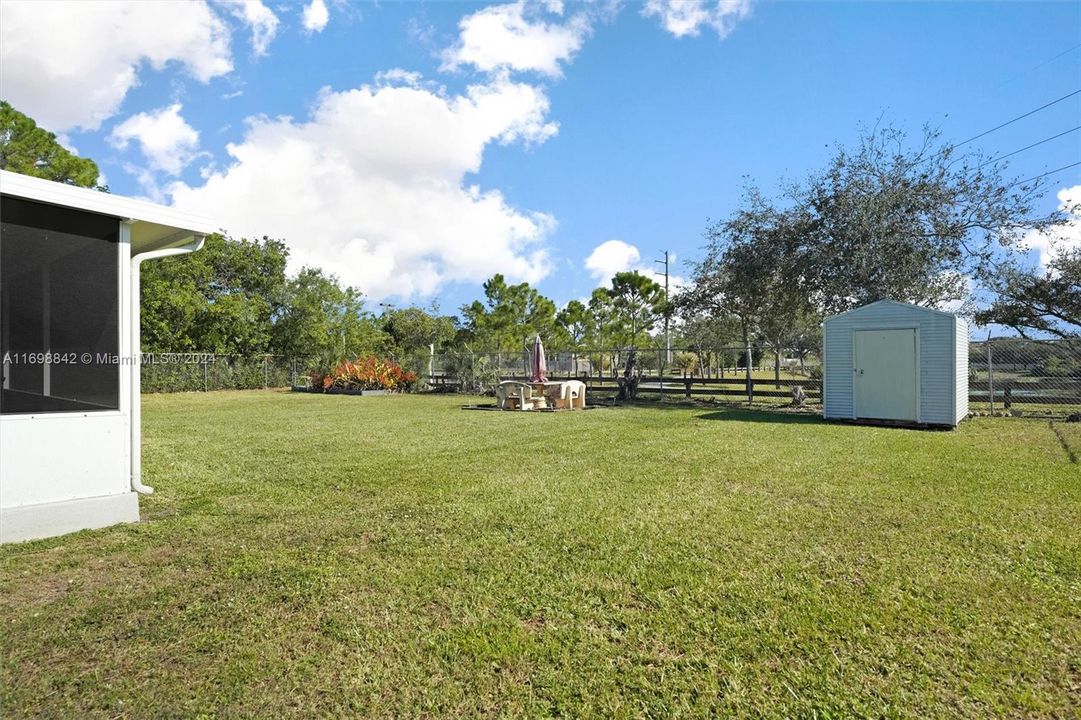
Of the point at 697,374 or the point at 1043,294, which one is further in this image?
the point at 697,374

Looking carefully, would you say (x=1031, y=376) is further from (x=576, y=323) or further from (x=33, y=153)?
(x=33, y=153)

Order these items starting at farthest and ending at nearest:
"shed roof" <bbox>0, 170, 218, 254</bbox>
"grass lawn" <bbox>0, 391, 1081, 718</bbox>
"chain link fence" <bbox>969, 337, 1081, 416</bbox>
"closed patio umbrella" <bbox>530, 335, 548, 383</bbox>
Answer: "closed patio umbrella" <bbox>530, 335, 548, 383</bbox>
"chain link fence" <bbox>969, 337, 1081, 416</bbox>
"shed roof" <bbox>0, 170, 218, 254</bbox>
"grass lawn" <bbox>0, 391, 1081, 718</bbox>

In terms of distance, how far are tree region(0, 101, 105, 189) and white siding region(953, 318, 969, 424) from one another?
85.5 feet

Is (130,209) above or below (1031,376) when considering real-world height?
above

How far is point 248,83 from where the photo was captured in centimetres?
949

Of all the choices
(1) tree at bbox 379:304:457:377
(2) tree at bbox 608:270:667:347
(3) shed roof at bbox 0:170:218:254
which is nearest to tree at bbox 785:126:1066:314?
(3) shed roof at bbox 0:170:218:254

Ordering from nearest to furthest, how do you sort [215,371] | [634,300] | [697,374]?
[215,371], [697,374], [634,300]

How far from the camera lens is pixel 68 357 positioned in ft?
14.1

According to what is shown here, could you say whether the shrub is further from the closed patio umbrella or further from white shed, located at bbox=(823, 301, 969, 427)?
white shed, located at bbox=(823, 301, 969, 427)

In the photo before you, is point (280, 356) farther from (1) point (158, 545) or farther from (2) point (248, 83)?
(1) point (158, 545)

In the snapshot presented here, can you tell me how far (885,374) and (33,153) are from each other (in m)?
27.1

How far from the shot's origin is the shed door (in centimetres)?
1086

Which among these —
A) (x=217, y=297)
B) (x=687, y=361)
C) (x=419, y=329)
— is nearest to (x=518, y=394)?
(x=217, y=297)

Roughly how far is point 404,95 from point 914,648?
1197cm
